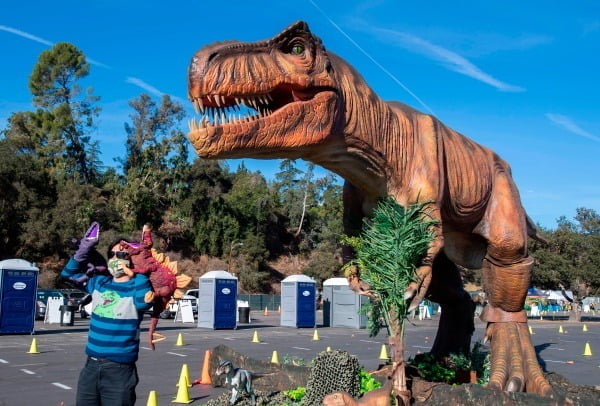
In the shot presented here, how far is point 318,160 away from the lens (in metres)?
4.74

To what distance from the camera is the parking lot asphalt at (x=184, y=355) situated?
8016mm

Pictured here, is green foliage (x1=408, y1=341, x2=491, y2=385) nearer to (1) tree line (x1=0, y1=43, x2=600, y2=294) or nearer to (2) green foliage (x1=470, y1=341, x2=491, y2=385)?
(2) green foliage (x1=470, y1=341, x2=491, y2=385)

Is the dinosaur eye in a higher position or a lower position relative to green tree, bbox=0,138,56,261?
lower

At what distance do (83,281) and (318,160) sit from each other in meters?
2.01

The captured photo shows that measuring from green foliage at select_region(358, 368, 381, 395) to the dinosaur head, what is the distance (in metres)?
2.64

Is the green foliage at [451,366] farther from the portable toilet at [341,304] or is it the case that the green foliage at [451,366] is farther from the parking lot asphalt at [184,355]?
the portable toilet at [341,304]

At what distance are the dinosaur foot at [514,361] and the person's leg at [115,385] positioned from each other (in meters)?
3.31

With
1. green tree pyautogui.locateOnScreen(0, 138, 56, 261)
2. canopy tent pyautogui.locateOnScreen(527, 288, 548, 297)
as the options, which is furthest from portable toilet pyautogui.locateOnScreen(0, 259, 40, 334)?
canopy tent pyautogui.locateOnScreen(527, 288, 548, 297)

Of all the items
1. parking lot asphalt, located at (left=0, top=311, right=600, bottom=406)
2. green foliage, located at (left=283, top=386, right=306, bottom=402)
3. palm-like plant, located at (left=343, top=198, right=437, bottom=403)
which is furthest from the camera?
parking lot asphalt, located at (left=0, top=311, right=600, bottom=406)

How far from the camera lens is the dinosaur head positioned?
4031 mm

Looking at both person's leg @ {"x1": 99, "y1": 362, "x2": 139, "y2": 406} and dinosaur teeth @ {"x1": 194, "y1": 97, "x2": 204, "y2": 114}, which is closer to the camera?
person's leg @ {"x1": 99, "y1": 362, "x2": 139, "y2": 406}

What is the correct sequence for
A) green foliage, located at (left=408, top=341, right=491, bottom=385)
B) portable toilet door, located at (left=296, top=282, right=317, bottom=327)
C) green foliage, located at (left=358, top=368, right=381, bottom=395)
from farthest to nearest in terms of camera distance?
1. portable toilet door, located at (left=296, top=282, right=317, bottom=327)
2. green foliage, located at (left=408, top=341, right=491, bottom=385)
3. green foliage, located at (left=358, top=368, right=381, bottom=395)

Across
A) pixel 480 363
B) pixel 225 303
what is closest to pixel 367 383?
pixel 480 363

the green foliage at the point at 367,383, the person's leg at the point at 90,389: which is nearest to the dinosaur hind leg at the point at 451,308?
the green foliage at the point at 367,383
